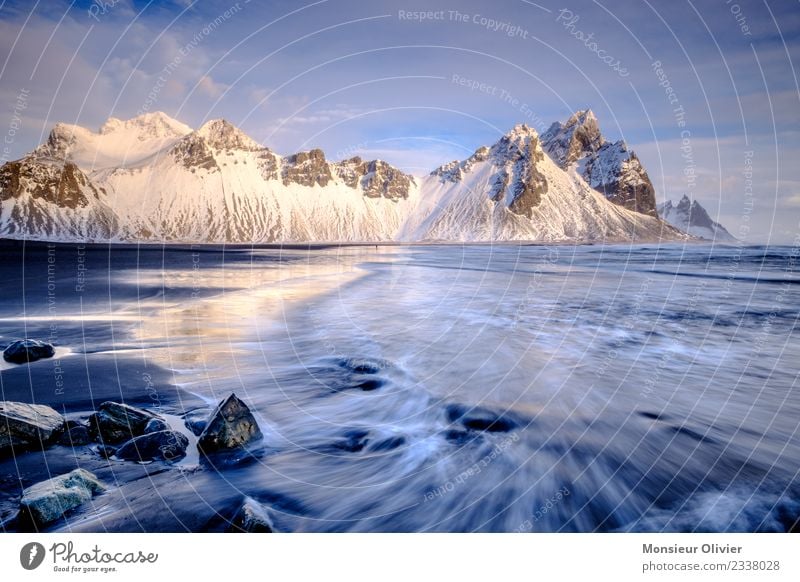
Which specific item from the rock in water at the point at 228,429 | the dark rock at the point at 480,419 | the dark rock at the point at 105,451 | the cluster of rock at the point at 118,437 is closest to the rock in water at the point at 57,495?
the cluster of rock at the point at 118,437

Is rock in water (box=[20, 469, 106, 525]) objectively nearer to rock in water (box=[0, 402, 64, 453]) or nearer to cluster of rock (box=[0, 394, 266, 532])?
cluster of rock (box=[0, 394, 266, 532])

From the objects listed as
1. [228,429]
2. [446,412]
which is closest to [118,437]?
[228,429]

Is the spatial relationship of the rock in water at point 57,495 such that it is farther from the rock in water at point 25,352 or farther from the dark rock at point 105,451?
the rock in water at point 25,352

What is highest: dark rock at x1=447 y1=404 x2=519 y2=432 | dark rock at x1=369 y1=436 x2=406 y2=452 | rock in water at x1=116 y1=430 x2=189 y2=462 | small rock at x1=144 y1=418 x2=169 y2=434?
Result: small rock at x1=144 y1=418 x2=169 y2=434

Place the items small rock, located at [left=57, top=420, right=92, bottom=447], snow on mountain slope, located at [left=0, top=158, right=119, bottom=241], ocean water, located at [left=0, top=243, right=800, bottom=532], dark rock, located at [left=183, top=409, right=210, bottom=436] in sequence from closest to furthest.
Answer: ocean water, located at [left=0, top=243, right=800, bottom=532]
small rock, located at [left=57, top=420, right=92, bottom=447]
dark rock, located at [left=183, top=409, right=210, bottom=436]
snow on mountain slope, located at [left=0, top=158, right=119, bottom=241]

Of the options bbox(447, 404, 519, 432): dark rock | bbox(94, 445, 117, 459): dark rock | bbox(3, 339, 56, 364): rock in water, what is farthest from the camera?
bbox(3, 339, 56, 364): rock in water

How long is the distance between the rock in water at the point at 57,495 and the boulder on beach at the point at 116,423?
33.5 inches

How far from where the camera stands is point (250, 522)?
4629mm

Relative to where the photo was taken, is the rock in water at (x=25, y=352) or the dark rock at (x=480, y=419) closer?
the dark rock at (x=480, y=419)

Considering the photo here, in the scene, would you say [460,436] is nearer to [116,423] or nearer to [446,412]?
[446,412]

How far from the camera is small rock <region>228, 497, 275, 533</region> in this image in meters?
4.62

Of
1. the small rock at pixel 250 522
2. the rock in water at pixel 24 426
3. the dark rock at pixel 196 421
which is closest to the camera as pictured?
the small rock at pixel 250 522

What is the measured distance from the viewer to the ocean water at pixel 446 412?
5133 millimetres

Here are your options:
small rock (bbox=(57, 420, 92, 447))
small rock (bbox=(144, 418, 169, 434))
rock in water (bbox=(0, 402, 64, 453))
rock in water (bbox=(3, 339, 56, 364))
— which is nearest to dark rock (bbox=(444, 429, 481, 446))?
small rock (bbox=(144, 418, 169, 434))
